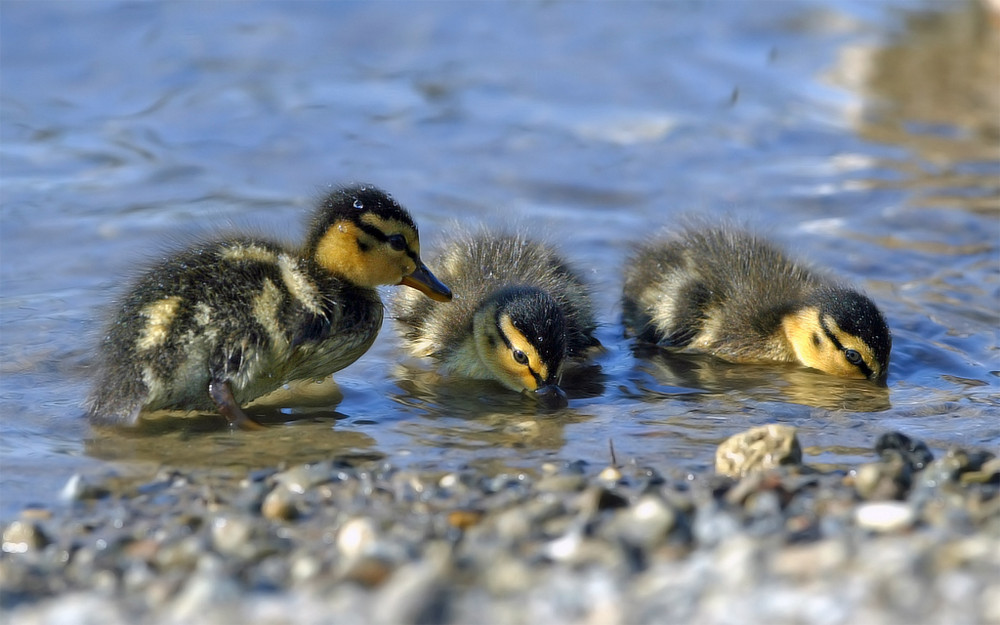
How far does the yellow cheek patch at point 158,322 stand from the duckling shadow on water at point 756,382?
1864 millimetres

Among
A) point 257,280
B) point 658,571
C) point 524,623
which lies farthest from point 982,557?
point 257,280

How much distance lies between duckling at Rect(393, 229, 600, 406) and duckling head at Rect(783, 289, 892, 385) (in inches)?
36.0

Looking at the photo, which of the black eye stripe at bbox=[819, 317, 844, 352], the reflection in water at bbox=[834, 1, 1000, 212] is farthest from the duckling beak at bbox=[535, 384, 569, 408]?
the reflection in water at bbox=[834, 1, 1000, 212]

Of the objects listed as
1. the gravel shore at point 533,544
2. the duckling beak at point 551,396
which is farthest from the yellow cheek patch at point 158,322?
the duckling beak at point 551,396

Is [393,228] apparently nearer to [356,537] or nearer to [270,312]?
[270,312]

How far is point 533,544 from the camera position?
328cm

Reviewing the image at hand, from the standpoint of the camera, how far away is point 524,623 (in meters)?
2.82

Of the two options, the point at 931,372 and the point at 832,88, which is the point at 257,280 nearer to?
the point at 931,372

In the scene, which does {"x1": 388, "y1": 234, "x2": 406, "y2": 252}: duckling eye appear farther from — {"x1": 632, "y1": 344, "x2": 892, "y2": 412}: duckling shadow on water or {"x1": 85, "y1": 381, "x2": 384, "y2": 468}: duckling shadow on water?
{"x1": 632, "y1": 344, "x2": 892, "y2": 412}: duckling shadow on water

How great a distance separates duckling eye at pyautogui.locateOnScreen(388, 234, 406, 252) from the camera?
16.5 feet

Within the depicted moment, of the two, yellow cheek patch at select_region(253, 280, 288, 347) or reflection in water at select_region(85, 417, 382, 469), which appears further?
yellow cheek patch at select_region(253, 280, 288, 347)

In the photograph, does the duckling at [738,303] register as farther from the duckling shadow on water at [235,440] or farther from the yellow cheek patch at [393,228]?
the duckling shadow on water at [235,440]

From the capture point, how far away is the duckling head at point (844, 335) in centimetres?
547

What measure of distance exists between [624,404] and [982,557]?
7.53 ft
